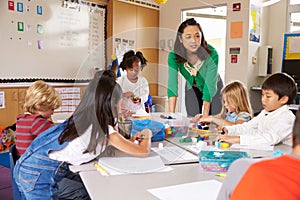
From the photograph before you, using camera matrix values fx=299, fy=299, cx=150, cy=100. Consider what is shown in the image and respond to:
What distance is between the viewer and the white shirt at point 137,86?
4.32ft

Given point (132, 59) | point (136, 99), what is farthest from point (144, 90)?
point (132, 59)

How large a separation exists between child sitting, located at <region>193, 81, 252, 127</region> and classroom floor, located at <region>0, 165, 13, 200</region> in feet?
4.43

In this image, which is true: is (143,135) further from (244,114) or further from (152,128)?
(244,114)

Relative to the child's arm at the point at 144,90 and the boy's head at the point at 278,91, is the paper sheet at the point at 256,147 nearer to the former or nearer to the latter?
the boy's head at the point at 278,91

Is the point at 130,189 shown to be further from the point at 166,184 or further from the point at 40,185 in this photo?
the point at 40,185

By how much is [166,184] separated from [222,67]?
298 centimetres

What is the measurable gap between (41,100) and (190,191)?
38.2 inches

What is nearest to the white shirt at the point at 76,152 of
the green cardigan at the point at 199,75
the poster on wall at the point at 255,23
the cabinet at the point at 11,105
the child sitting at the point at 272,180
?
the green cardigan at the point at 199,75

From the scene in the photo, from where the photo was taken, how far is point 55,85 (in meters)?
3.29

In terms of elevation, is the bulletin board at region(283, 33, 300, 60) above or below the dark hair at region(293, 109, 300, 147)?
above

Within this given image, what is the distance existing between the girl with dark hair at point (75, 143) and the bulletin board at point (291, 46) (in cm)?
301

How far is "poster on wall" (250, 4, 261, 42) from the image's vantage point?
3584 millimetres

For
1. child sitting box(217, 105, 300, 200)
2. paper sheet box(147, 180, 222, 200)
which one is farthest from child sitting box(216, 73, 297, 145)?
child sitting box(217, 105, 300, 200)

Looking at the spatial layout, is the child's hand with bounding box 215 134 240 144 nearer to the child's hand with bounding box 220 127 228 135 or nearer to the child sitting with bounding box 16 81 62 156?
the child's hand with bounding box 220 127 228 135
